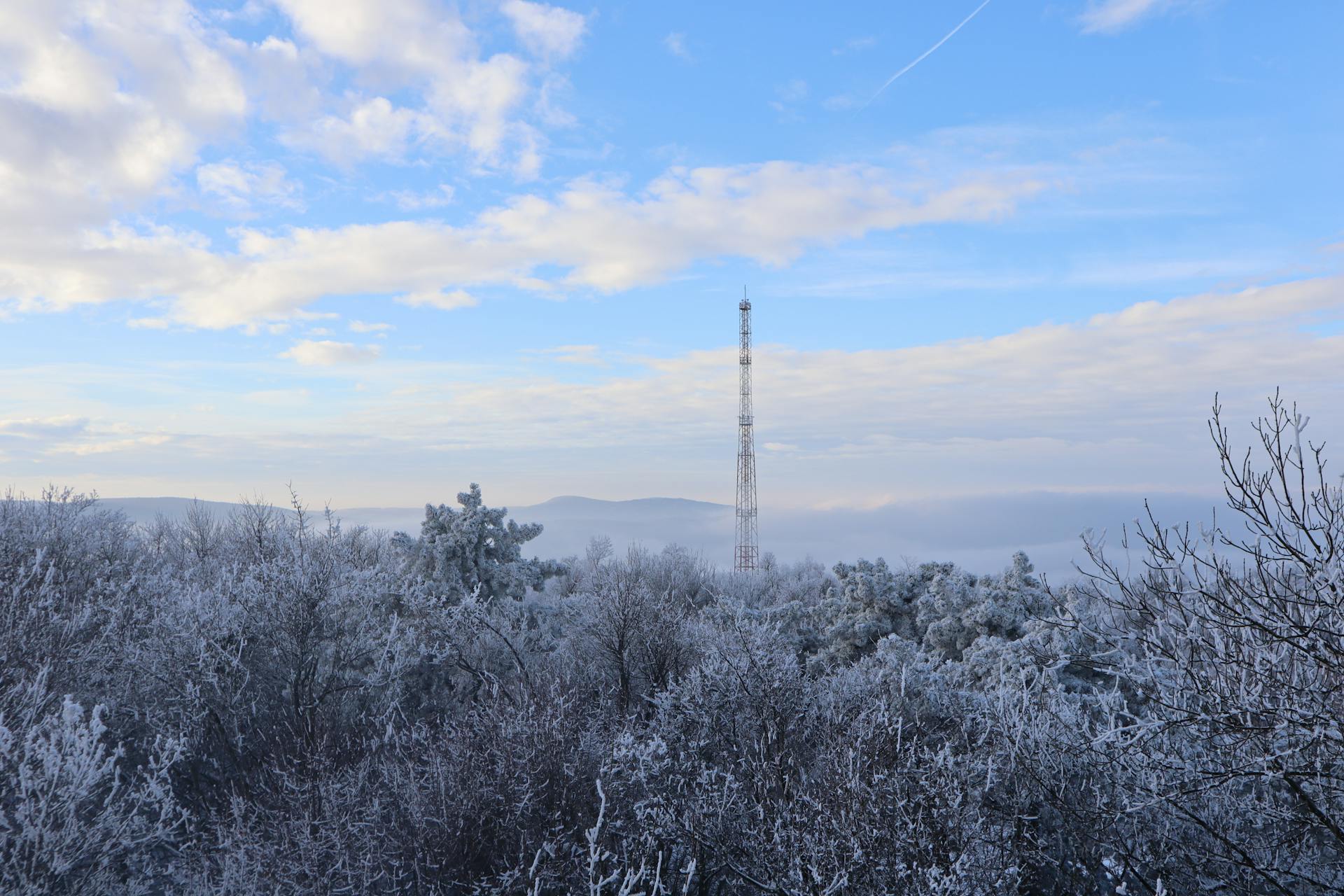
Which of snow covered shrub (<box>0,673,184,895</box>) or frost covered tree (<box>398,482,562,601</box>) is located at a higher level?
frost covered tree (<box>398,482,562,601</box>)

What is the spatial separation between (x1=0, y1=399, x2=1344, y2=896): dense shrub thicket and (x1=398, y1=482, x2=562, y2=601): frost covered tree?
302cm

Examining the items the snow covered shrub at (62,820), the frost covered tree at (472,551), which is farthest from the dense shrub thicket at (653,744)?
the frost covered tree at (472,551)

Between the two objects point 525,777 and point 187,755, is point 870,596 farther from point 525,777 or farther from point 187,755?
point 187,755

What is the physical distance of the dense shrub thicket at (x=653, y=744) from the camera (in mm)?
7973

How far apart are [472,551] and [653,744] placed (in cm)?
1492

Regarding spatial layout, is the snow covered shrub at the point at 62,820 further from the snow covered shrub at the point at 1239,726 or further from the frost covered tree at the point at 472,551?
the frost covered tree at the point at 472,551

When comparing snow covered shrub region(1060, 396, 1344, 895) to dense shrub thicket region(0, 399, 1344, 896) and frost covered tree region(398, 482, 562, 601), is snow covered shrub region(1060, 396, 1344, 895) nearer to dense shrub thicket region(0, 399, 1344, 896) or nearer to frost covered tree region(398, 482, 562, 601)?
dense shrub thicket region(0, 399, 1344, 896)

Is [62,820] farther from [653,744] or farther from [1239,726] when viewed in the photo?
[1239,726]

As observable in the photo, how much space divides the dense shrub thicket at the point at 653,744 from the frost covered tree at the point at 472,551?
302cm

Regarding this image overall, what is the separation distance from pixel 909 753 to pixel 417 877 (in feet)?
19.3

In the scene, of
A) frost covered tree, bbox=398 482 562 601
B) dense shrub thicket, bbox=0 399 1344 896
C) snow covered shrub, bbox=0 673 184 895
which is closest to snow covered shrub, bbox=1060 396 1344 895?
dense shrub thicket, bbox=0 399 1344 896

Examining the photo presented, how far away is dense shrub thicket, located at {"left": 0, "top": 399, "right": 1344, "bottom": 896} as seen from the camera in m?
7.97

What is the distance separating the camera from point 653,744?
32.5ft

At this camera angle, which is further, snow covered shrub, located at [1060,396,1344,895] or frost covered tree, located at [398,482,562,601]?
frost covered tree, located at [398,482,562,601]
